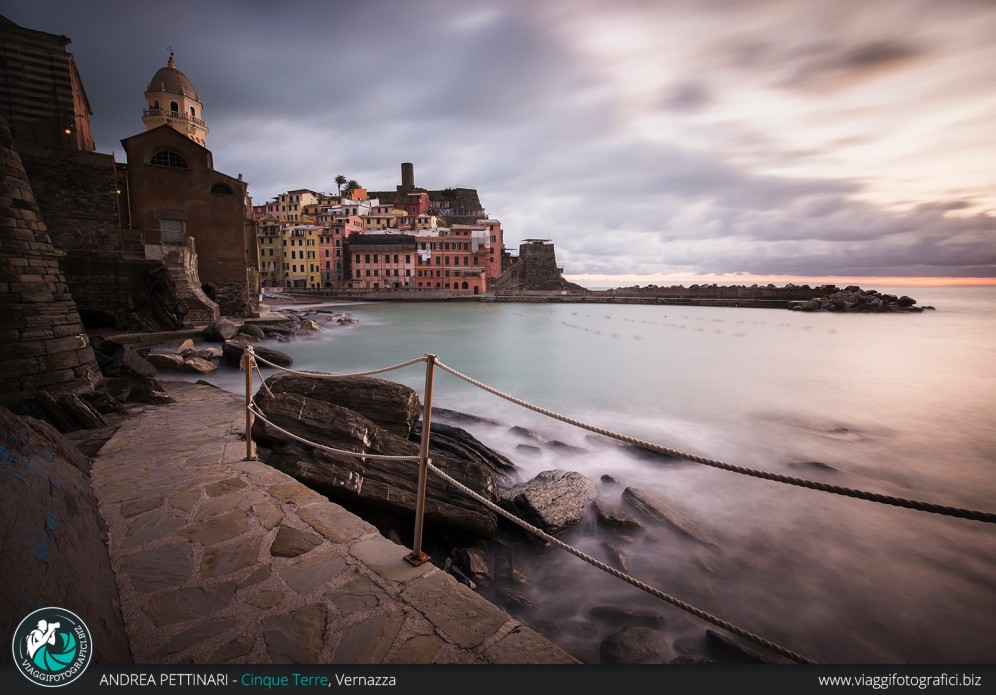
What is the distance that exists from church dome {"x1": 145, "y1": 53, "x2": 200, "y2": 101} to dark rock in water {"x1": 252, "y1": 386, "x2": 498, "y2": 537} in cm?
4832

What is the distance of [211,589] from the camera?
2354 mm

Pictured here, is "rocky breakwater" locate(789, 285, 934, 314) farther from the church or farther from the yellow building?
the yellow building

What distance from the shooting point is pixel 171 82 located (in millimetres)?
37438

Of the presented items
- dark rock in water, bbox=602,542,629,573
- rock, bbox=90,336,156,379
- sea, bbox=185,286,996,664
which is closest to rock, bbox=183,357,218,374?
sea, bbox=185,286,996,664

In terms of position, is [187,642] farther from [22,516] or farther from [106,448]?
[106,448]

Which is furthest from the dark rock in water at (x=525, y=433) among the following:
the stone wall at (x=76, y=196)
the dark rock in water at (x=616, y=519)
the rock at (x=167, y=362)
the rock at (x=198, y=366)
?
the stone wall at (x=76, y=196)

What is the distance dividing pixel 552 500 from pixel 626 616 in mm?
1494

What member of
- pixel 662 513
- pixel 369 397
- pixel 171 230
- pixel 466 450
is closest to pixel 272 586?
pixel 369 397

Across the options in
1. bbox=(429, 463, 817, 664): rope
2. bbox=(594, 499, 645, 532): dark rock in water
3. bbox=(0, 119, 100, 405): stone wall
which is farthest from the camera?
bbox=(0, 119, 100, 405): stone wall

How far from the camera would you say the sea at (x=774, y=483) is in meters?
3.82

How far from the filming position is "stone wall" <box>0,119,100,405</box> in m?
5.40

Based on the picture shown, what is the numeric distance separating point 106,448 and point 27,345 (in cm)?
246

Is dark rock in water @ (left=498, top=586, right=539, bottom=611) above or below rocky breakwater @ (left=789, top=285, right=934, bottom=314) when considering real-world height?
below

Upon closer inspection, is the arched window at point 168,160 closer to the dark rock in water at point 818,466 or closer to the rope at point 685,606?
the rope at point 685,606
